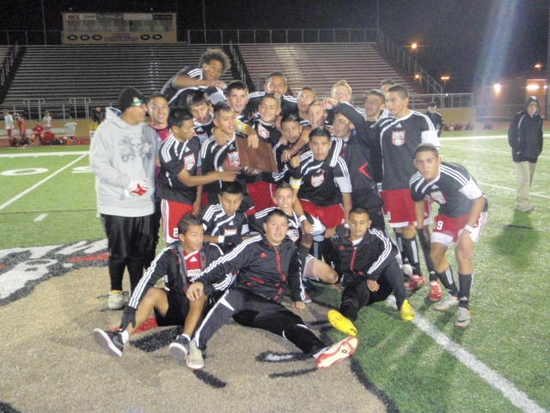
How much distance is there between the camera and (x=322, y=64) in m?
35.5

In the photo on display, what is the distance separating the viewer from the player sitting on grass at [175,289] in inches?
147

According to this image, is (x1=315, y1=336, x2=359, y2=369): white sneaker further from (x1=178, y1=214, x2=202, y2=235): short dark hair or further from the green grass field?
(x1=178, y1=214, x2=202, y2=235): short dark hair

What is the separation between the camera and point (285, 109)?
562 centimetres

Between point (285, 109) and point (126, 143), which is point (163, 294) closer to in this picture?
point (126, 143)

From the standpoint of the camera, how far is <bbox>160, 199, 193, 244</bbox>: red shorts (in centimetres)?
469

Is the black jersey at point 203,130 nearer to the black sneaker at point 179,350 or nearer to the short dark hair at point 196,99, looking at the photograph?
the short dark hair at point 196,99

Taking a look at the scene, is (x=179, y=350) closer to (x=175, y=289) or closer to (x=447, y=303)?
(x=175, y=289)

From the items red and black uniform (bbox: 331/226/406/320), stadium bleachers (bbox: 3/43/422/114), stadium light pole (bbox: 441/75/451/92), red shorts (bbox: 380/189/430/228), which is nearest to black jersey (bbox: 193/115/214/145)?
red and black uniform (bbox: 331/226/406/320)

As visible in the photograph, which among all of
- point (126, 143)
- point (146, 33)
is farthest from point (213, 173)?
point (146, 33)

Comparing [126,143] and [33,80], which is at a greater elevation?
[33,80]

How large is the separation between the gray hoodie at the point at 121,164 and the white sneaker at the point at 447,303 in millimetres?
2591

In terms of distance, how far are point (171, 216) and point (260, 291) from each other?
113 cm

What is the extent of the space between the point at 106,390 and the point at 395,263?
8.04 ft

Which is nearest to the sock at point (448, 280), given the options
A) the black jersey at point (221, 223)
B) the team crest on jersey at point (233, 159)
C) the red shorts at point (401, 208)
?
the red shorts at point (401, 208)
